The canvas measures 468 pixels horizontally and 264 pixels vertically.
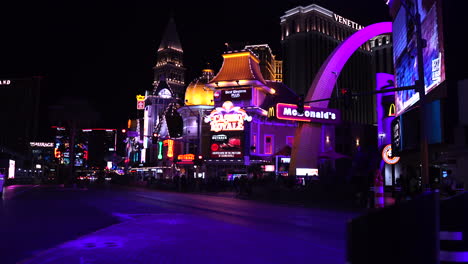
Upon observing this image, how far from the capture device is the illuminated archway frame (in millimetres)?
37188

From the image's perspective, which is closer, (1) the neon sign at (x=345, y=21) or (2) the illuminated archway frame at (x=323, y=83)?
(2) the illuminated archway frame at (x=323, y=83)

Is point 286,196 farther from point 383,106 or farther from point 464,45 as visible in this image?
point 383,106

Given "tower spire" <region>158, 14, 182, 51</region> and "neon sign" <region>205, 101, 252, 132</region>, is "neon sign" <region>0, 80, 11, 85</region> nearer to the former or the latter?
"neon sign" <region>205, 101, 252, 132</region>

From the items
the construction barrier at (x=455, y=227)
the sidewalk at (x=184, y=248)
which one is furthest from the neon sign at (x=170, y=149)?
the construction barrier at (x=455, y=227)

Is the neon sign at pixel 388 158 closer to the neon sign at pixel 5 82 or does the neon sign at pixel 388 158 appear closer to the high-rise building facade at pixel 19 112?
the high-rise building facade at pixel 19 112

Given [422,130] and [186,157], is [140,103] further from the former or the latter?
[422,130]

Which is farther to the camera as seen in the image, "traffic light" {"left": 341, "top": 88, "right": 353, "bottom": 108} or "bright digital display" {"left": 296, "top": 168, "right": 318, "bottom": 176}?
"bright digital display" {"left": 296, "top": 168, "right": 318, "bottom": 176}

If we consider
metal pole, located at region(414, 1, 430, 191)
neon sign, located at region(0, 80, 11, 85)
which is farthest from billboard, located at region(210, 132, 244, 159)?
neon sign, located at region(0, 80, 11, 85)

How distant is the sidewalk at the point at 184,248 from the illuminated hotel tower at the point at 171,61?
411 feet

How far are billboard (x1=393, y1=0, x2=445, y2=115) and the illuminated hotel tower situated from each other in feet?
359

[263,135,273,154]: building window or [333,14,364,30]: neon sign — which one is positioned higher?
[333,14,364,30]: neon sign

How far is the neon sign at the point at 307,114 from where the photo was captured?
37656mm

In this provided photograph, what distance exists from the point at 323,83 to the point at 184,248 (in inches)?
1206

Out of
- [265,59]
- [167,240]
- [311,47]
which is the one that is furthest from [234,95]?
[311,47]
